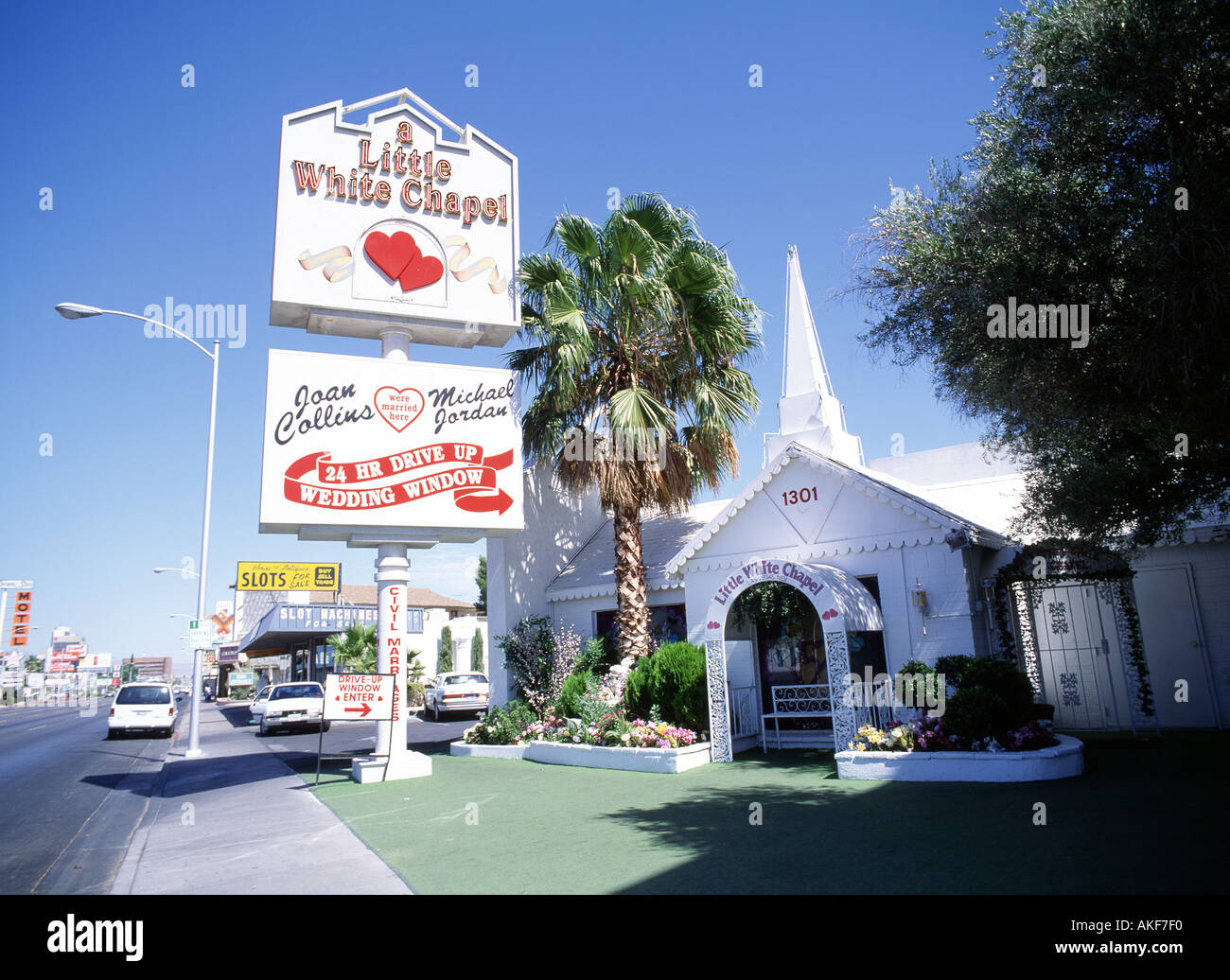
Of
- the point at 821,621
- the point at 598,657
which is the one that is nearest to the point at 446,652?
the point at 598,657

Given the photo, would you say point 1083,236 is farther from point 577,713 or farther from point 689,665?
point 577,713

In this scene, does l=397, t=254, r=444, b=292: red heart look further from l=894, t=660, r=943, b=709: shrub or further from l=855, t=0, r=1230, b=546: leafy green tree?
l=894, t=660, r=943, b=709: shrub

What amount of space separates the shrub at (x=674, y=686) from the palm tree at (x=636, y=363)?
0.88 m

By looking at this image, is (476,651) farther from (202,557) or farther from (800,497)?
(800,497)

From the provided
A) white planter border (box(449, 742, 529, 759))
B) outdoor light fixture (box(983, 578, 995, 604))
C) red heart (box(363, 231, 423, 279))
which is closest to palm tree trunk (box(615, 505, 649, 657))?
white planter border (box(449, 742, 529, 759))

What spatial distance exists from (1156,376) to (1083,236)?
148 centimetres

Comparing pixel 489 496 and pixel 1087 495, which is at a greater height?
pixel 489 496

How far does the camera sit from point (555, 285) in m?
14.2

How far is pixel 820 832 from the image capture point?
22.7 ft

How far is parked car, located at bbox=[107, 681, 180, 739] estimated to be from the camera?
77.4ft

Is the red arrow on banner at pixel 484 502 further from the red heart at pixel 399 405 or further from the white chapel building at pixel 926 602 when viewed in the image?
the white chapel building at pixel 926 602

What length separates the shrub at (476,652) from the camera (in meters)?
39.7

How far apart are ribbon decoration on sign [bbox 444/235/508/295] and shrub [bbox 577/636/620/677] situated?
7.33 m
